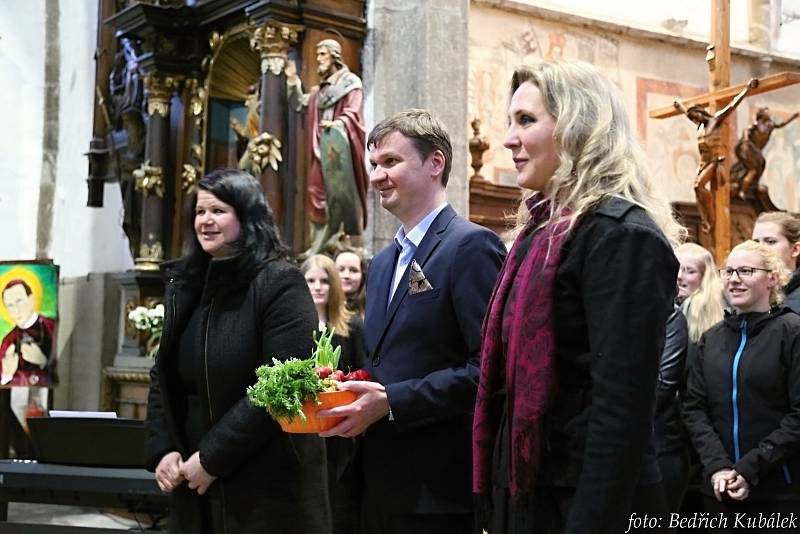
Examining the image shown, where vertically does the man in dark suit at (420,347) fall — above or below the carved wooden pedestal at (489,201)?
below

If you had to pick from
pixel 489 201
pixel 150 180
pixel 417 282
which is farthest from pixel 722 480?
pixel 150 180

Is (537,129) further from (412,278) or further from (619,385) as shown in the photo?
A: (412,278)

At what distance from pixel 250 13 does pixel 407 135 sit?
17.1 ft

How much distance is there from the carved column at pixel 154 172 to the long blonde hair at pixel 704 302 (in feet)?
17.6

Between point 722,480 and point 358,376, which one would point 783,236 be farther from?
point 358,376

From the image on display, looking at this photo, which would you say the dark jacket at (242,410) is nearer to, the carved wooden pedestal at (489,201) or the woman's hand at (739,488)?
the woman's hand at (739,488)

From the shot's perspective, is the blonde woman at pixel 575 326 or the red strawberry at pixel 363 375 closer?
the blonde woman at pixel 575 326

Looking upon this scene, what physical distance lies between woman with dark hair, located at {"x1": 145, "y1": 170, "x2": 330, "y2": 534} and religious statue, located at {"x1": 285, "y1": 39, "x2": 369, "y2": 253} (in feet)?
12.6

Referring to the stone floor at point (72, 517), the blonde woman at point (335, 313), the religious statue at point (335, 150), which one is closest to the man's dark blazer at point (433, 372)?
the blonde woman at point (335, 313)

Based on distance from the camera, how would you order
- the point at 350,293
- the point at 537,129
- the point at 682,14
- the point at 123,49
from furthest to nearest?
the point at 682,14 → the point at 123,49 → the point at 350,293 → the point at 537,129

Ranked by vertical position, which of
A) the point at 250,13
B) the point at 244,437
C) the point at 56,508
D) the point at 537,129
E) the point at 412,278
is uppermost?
the point at 250,13

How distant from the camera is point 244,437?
3.29 metres

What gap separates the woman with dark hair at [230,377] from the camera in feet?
10.9

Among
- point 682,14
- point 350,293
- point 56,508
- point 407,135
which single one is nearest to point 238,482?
point 407,135
